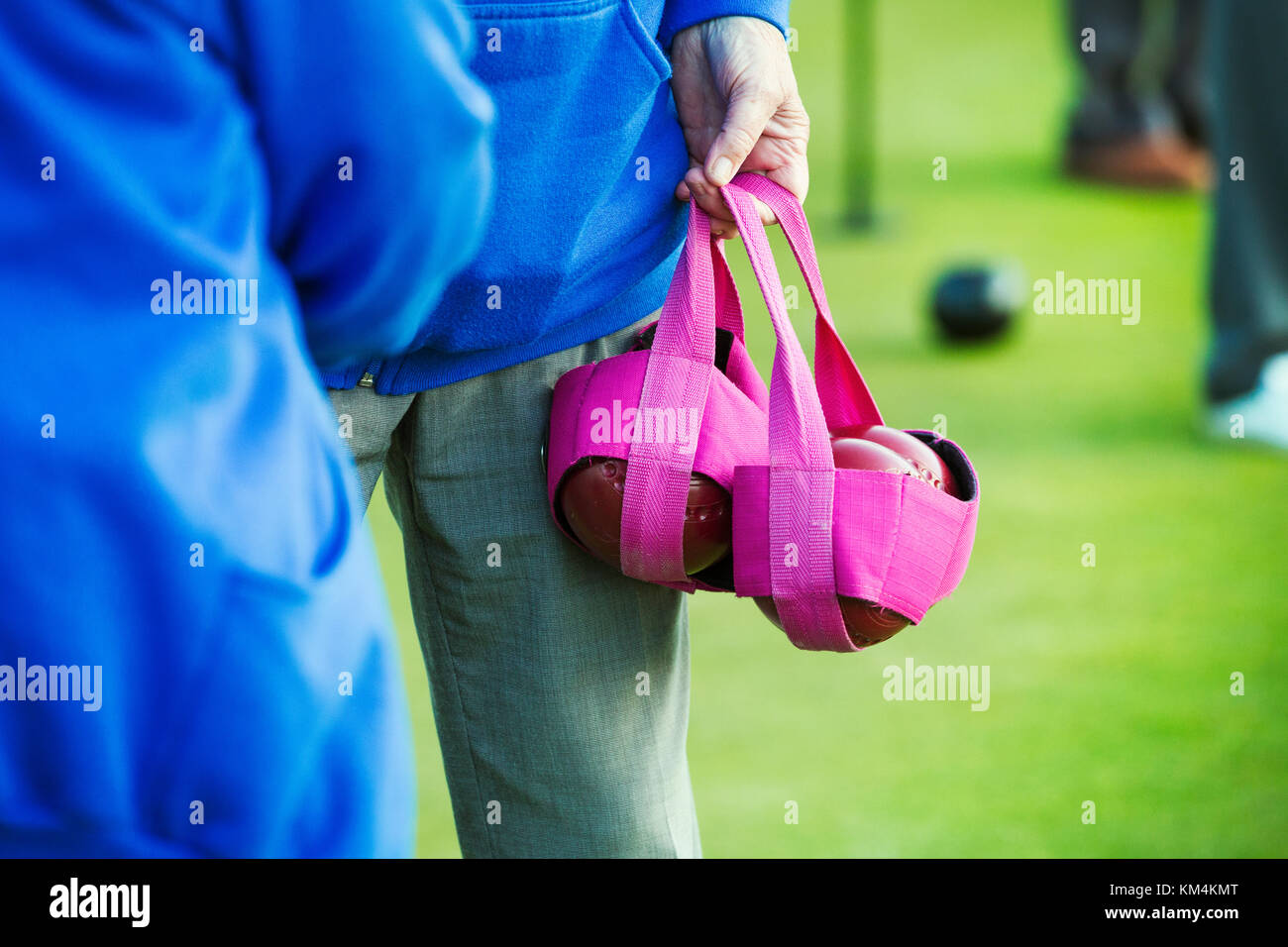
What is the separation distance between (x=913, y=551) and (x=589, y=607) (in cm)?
26

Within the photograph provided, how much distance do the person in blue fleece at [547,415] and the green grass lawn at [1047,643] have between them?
0.72 m

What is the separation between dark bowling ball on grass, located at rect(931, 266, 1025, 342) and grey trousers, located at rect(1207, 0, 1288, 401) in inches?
20.3

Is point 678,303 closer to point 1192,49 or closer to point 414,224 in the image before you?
point 414,224

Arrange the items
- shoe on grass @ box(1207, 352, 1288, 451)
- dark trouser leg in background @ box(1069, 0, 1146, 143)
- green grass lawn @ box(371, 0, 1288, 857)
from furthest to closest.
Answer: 1. dark trouser leg in background @ box(1069, 0, 1146, 143)
2. shoe on grass @ box(1207, 352, 1288, 451)
3. green grass lawn @ box(371, 0, 1288, 857)

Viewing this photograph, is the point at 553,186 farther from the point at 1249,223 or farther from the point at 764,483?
the point at 1249,223

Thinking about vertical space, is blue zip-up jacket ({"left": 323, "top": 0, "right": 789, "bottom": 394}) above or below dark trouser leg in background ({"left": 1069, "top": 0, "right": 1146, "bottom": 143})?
below

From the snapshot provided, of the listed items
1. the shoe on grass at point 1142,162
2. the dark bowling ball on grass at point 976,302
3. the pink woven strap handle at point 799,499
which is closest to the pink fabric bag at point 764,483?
the pink woven strap handle at point 799,499

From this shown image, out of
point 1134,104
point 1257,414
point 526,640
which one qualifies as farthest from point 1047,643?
point 1134,104

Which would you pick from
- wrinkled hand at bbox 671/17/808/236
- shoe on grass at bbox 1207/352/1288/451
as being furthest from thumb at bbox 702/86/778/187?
shoe on grass at bbox 1207/352/1288/451

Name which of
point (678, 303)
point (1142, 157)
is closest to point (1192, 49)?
point (1142, 157)

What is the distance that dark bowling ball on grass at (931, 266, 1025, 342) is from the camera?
11.8 ft

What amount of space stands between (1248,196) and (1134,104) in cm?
211

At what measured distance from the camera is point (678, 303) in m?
1.09

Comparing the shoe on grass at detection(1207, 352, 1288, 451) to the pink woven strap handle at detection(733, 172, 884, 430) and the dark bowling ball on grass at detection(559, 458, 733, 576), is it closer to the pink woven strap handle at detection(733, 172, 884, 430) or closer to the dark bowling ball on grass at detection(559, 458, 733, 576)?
the pink woven strap handle at detection(733, 172, 884, 430)
